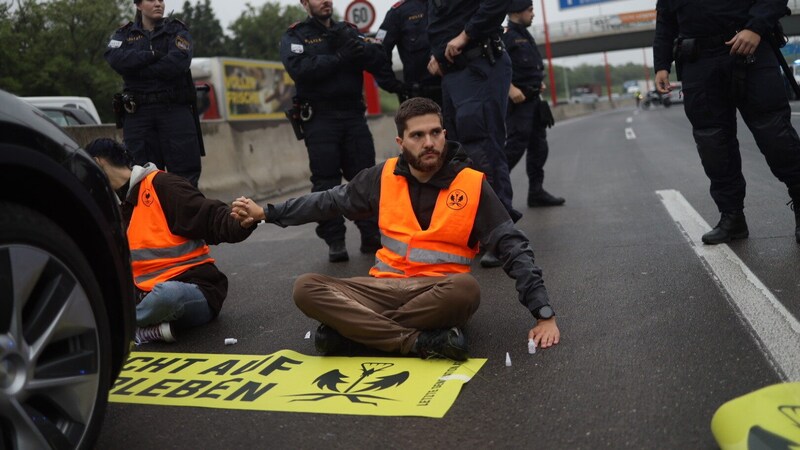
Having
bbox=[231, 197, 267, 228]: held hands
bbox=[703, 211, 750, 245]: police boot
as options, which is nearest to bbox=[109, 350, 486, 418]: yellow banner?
bbox=[231, 197, 267, 228]: held hands

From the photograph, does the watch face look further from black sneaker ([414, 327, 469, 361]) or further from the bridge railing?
the bridge railing

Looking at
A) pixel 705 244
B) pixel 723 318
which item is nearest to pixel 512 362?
pixel 723 318

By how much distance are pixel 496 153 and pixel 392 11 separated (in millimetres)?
1592

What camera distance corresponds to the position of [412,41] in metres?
6.75

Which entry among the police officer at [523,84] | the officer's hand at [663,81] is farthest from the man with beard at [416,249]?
the police officer at [523,84]

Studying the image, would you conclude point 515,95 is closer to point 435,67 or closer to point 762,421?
point 435,67

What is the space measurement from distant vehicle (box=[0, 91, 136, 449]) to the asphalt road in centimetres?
46

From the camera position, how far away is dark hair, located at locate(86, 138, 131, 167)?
449cm

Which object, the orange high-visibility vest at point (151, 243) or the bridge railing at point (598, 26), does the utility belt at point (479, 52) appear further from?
the bridge railing at point (598, 26)

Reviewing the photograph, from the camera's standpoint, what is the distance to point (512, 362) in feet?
11.5

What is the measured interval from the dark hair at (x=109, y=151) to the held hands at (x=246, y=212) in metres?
0.87

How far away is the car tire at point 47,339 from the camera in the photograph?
227 cm

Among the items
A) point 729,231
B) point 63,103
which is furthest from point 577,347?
point 63,103

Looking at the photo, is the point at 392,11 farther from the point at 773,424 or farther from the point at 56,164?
the point at 773,424
